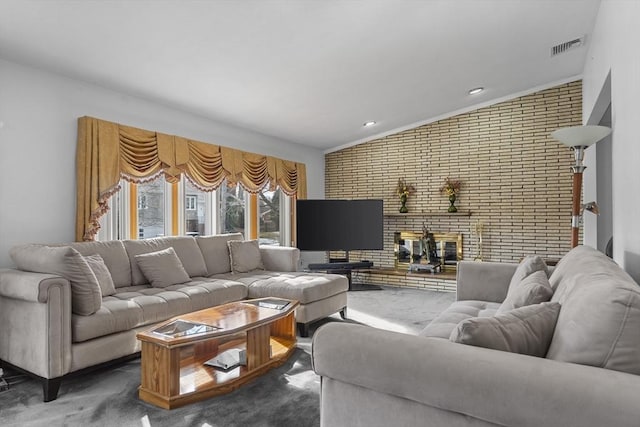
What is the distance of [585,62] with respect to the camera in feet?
14.9

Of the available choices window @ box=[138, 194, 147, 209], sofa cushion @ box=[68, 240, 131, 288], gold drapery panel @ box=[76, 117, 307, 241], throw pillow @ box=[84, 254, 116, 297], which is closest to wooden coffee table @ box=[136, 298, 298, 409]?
throw pillow @ box=[84, 254, 116, 297]

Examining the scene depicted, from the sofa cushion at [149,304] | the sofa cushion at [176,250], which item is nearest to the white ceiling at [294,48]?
the sofa cushion at [176,250]

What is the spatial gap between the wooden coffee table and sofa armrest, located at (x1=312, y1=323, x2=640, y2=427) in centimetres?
117

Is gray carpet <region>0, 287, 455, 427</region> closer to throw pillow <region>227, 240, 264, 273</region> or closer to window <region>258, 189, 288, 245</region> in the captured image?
throw pillow <region>227, 240, 264, 273</region>

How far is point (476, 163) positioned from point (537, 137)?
2.80 feet

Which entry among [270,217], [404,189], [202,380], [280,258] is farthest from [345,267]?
[202,380]

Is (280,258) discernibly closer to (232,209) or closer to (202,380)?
(232,209)

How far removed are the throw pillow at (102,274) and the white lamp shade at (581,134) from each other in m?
3.73

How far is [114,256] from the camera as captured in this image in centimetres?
338

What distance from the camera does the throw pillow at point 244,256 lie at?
440cm

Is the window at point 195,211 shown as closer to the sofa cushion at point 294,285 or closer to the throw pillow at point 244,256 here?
the throw pillow at point 244,256

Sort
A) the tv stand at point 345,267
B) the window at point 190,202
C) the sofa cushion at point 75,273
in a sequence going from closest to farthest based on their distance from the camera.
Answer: the sofa cushion at point 75,273 < the window at point 190,202 < the tv stand at point 345,267

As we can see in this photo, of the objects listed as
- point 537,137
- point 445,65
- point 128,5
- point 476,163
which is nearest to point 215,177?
point 128,5

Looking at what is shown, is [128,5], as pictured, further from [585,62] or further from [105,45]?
[585,62]
